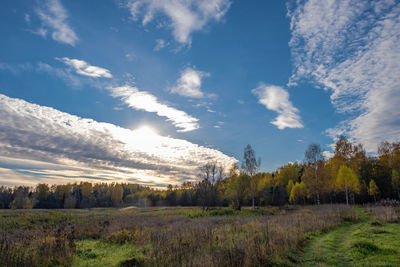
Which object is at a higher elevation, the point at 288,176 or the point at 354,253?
the point at 288,176

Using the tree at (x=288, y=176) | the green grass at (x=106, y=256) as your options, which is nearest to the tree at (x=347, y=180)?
the tree at (x=288, y=176)

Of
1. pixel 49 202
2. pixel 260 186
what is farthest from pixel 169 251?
pixel 49 202

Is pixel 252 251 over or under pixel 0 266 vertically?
over

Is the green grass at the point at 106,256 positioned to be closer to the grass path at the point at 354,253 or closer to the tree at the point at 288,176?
the grass path at the point at 354,253

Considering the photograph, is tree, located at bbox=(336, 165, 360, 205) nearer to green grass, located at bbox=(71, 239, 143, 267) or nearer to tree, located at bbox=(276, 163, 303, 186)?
tree, located at bbox=(276, 163, 303, 186)

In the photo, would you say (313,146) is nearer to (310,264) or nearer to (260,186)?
(260,186)

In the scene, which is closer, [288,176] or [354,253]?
[354,253]

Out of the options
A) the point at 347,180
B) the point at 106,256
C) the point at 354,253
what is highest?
the point at 347,180

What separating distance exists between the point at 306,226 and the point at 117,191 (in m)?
116

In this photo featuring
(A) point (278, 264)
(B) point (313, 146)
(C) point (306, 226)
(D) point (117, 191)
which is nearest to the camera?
(A) point (278, 264)

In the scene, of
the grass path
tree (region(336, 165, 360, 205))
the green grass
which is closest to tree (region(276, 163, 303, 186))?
tree (region(336, 165, 360, 205))

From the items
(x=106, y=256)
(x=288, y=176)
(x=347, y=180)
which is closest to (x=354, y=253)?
(x=106, y=256)

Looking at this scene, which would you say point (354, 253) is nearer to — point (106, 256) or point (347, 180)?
point (106, 256)

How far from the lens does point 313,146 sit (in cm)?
4591
